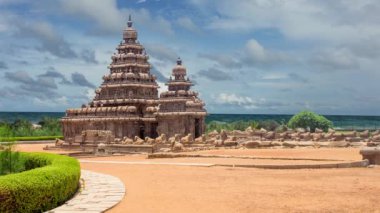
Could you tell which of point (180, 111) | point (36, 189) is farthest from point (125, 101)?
point (36, 189)

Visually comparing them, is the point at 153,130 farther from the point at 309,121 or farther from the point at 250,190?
the point at 250,190

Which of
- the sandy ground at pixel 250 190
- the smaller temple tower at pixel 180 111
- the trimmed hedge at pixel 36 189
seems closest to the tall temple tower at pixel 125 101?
the smaller temple tower at pixel 180 111

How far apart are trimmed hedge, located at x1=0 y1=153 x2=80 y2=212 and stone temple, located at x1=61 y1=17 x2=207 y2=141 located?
36042mm

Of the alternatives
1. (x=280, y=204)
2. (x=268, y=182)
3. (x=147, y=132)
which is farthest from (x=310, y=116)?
(x=280, y=204)

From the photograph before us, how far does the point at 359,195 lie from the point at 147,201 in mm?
5684

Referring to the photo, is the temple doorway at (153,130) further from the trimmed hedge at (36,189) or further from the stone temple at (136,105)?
the trimmed hedge at (36,189)

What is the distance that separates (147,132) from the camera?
52.8m

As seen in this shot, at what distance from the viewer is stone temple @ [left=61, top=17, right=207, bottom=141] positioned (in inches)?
1945

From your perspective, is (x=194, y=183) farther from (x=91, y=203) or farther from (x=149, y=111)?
(x=149, y=111)

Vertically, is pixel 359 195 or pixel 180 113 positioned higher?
pixel 180 113

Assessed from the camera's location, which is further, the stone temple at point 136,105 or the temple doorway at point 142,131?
the temple doorway at point 142,131

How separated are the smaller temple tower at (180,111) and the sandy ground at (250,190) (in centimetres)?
2730

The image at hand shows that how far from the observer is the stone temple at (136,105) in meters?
49.4

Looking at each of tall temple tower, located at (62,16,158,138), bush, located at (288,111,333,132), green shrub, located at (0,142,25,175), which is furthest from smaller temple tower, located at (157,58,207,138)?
green shrub, located at (0,142,25,175)
